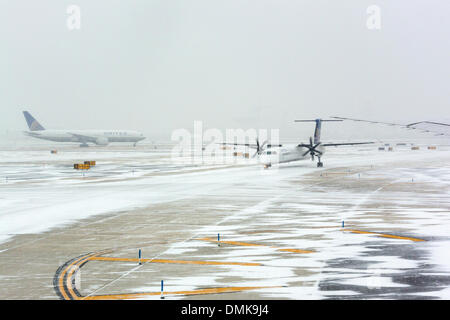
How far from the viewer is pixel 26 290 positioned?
16.5 m

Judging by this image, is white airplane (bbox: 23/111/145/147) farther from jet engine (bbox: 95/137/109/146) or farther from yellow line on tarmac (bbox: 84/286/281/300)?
yellow line on tarmac (bbox: 84/286/281/300)

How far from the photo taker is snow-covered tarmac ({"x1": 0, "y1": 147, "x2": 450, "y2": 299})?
56.0 feet

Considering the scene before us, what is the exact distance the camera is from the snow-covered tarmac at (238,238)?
17078 mm

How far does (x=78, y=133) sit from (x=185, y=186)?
5300 inches

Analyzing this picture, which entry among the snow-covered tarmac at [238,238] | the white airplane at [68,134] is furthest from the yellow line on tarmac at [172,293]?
the white airplane at [68,134]

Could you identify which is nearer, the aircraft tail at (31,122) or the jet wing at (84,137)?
the aircraft tail at (31,122)

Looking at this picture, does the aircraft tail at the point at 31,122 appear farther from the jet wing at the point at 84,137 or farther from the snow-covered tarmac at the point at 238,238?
the snow-covered tarmac at the point at 238,238

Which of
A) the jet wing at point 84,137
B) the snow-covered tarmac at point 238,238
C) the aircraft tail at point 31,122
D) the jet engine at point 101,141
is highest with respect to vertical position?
the aircraft tail at point 31,122

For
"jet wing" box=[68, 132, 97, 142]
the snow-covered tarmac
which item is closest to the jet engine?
"jet wing" box=[68, 132, 97, 142]

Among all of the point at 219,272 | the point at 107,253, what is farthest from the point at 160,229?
the point at 219,272

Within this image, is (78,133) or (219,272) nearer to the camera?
(219,272)
